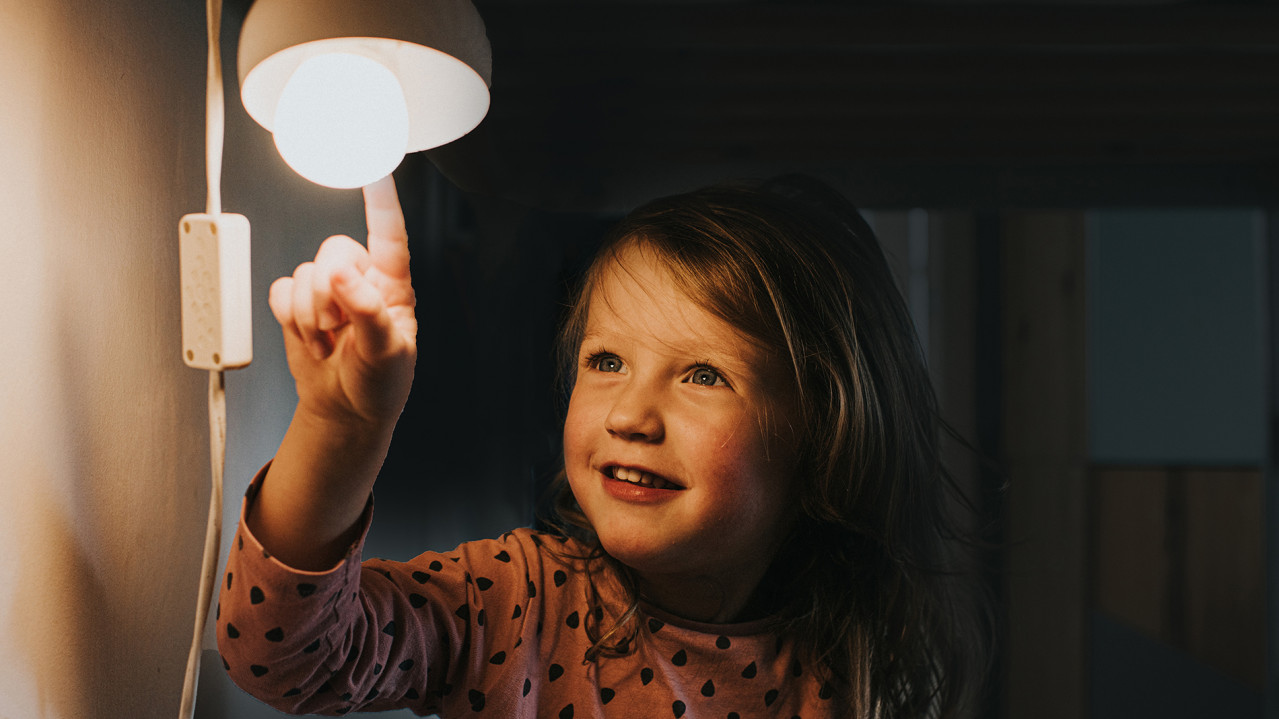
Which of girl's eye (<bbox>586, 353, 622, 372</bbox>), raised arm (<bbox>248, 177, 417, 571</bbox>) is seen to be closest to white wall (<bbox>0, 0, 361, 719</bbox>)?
raised arm (<bbox>248, 177, 417, 571</bbox>)

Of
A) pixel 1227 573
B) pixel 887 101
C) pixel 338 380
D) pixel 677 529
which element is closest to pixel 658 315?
pixel 677 529

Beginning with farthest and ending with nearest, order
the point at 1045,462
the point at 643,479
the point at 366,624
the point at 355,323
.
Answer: the point at 1045,462 < the point at 643,479 < the point at 366,624 < the point at 355,323

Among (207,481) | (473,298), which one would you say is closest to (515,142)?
(473,298)

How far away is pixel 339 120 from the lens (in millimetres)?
384

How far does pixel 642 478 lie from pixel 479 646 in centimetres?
18

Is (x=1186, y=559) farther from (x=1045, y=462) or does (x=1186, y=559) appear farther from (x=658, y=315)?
(x=658, y=315)

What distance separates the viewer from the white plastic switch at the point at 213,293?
1.34 feet

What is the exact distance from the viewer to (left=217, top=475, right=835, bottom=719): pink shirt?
433 millimetres

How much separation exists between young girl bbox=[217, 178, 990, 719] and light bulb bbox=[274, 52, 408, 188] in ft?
0.10

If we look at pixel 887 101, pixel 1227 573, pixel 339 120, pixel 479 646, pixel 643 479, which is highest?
pixel 887 101

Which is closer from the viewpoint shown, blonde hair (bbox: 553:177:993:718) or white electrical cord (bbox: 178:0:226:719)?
white electrical cord (bbox: 178:0:226:719)

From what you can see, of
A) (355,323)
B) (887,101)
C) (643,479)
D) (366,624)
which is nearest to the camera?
(355,323)

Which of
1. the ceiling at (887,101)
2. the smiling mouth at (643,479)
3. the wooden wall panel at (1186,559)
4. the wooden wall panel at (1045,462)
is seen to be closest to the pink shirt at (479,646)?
the smiling mouth at (643,479)

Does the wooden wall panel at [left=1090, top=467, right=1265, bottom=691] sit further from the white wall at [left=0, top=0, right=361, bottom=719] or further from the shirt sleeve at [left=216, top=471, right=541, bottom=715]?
the white wall at [left=0, top=0, right=361, bottom=719]
